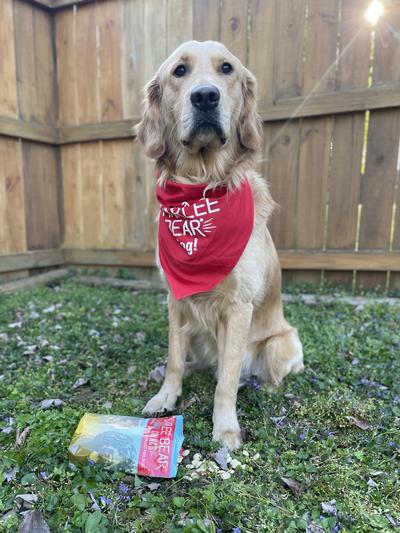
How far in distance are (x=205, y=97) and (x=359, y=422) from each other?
5.83ft

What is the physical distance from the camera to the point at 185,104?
1.88 m

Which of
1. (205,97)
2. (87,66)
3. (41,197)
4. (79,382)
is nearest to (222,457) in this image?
(79,382)

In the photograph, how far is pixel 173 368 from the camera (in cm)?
214

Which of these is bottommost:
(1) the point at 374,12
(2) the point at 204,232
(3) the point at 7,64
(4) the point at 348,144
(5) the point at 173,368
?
(5) the point at 173,368

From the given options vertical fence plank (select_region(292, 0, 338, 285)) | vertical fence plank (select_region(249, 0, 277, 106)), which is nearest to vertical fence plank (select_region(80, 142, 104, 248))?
vertical fence plank (select_region(249, 0, 277, 106))

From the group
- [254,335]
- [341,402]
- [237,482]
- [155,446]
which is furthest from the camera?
[254,335]

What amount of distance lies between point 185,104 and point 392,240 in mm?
2781

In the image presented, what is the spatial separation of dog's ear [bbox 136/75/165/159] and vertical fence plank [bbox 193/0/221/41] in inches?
84.9

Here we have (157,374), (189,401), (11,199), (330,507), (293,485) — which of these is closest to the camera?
(330,507)

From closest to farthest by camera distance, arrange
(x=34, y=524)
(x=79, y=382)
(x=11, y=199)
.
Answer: (x=34, y=524), (x=79, y=382), (x=11, y=199)

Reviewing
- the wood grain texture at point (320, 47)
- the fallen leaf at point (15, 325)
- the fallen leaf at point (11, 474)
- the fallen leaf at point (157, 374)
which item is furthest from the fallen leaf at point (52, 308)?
the wood grain texture at point (320, 47)

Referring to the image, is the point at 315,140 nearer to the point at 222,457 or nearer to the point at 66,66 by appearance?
the point at 66,66

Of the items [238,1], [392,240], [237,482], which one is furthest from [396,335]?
[238,1]

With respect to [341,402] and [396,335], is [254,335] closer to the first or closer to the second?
[341,402]
